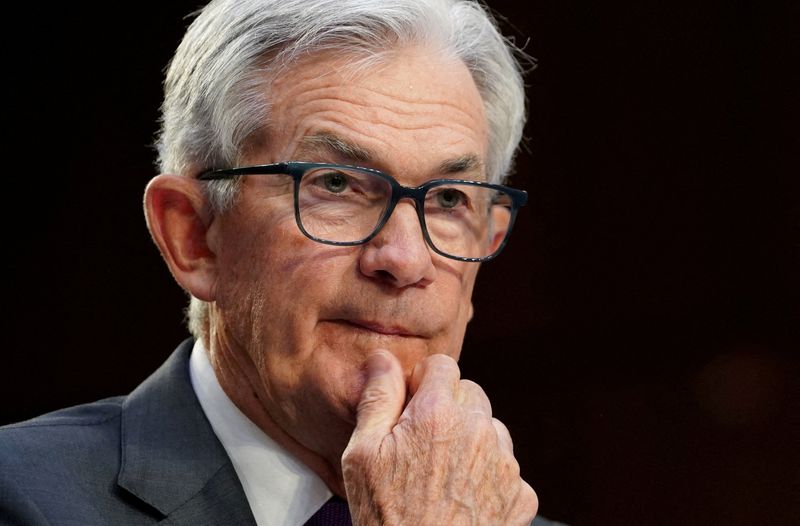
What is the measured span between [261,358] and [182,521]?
13.4 inches

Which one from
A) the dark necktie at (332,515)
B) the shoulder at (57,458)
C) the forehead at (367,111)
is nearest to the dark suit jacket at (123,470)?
the shoulder at (57,458)

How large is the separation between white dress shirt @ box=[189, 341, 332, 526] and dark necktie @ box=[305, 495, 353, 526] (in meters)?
0.01

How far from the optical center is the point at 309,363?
1.94 metres

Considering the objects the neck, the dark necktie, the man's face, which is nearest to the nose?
the man's face

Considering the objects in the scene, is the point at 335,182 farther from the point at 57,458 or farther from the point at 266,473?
the point at 57,458

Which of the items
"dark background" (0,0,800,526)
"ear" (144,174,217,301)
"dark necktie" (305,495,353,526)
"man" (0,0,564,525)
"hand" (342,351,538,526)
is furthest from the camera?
"dark background" (0,0,800,526)

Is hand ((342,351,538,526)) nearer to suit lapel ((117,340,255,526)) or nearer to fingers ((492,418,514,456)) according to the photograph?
fingers ((492,418,514,456))

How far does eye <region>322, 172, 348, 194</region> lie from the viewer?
197cm

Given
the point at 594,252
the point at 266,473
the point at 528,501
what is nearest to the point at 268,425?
the point at 266,473

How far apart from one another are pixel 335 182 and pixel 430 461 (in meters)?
0.58

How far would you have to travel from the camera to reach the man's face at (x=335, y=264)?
1.93 metres

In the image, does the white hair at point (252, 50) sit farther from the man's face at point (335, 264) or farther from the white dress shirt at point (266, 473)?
the white dress shirt at point (266, 473)

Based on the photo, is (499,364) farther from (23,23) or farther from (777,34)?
(23,23)

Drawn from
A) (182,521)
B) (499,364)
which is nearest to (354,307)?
(182,521)
